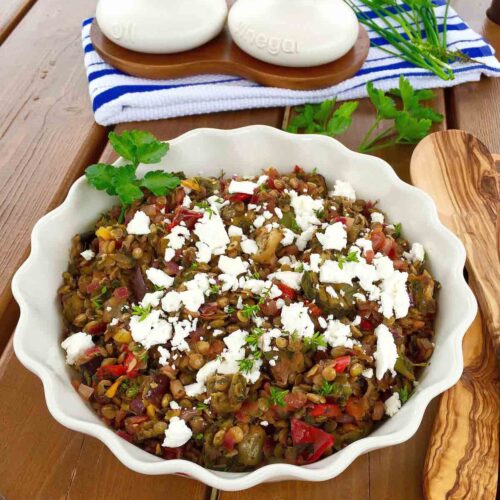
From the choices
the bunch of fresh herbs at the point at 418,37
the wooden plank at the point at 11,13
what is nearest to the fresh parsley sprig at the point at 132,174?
the bunch of fresh herbs at the point at 418,37

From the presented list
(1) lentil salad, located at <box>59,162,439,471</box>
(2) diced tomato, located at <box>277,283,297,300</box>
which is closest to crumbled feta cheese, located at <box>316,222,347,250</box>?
(1) lentil salad, located at <box>59,162,439,471</box>

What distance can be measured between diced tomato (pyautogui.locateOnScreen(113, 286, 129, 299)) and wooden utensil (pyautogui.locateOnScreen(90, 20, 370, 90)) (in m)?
0.92

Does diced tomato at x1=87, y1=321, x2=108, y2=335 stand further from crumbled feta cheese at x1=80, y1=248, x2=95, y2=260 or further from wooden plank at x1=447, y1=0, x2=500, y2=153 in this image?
wooden plank at x1=447, y1=0, x2=500, y2=153

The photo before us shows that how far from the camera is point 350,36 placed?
1693 mm

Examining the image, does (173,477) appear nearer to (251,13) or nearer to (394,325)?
(394,325)

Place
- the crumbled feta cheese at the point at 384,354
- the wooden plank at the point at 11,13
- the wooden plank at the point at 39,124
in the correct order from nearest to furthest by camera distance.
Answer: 1. the crumbled feta cheese at the point at 384,354
2. the wooden plank at the point at 39,124
3. the wooden plank at the point at 11,13

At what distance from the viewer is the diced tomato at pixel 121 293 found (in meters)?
1.09

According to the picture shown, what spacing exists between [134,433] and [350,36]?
136cm

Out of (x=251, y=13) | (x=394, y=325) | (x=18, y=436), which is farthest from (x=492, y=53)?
(x=18, y=436)

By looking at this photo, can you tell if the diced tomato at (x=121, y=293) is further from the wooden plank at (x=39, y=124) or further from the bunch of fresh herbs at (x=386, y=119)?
the bunch of fresh herbs at (x=386, y=119)

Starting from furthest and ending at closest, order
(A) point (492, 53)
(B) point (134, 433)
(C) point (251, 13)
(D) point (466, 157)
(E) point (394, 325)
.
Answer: (A) point (492, 53), (C) point (251, 13), (D) point (466, 157), (E) point (394, 325), (B) point (134, 433)

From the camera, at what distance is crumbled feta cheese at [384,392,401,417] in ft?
3.20

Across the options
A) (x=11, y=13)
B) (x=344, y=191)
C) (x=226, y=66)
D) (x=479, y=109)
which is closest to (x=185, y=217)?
(x=344, y=191)

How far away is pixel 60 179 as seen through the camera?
1582 mm
